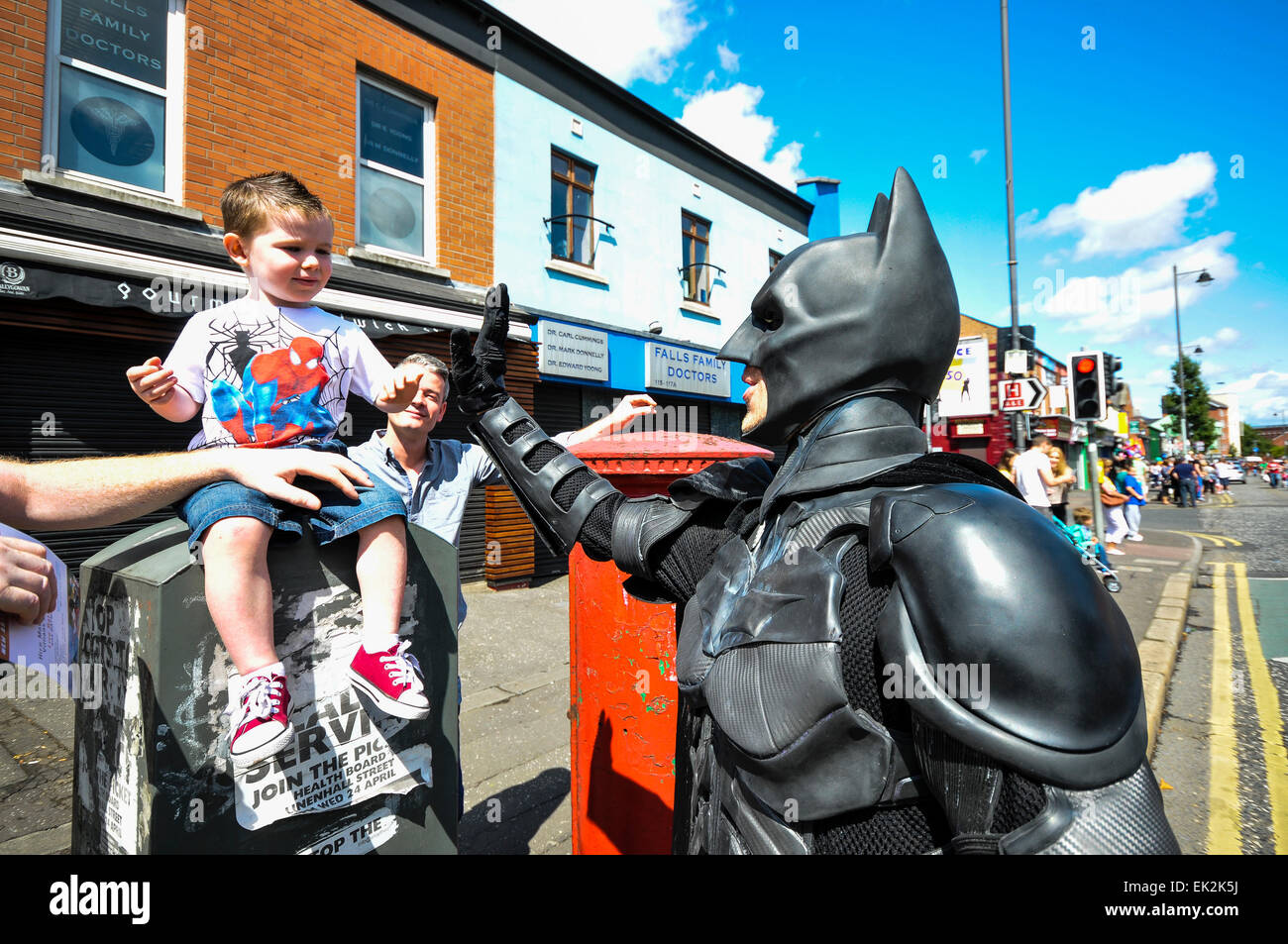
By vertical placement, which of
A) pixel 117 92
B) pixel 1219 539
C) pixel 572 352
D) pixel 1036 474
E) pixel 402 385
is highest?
pixel 117 92

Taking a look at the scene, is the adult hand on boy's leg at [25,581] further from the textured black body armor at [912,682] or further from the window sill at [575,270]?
the window sill at [575,270]

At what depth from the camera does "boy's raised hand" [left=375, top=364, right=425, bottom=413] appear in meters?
1.91

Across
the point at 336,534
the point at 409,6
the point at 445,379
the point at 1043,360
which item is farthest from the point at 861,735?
the point at 1043,360

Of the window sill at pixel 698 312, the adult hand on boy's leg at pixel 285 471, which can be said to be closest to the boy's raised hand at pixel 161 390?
the adult hand on boy's leg at pixel 285 471

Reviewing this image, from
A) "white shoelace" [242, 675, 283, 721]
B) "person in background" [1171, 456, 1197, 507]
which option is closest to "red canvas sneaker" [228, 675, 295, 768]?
"white shoelace" [242, 675, 283, 721]

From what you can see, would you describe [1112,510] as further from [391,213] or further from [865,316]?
[865,316]

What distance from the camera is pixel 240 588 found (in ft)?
5.11

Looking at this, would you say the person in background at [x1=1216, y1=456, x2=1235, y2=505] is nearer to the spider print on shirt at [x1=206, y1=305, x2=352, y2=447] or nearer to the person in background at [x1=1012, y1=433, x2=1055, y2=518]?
the person in background at [x1=1012, y1=433, x2=1055, y2=518]

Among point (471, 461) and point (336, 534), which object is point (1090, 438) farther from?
point (336, 534)

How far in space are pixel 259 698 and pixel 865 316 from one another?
1655 millimetres

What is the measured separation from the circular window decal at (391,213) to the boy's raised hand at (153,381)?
6655 mm

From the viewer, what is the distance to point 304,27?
6.78m

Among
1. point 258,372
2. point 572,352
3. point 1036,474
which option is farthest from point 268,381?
point 1036,474

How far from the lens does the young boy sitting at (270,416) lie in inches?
61.6
